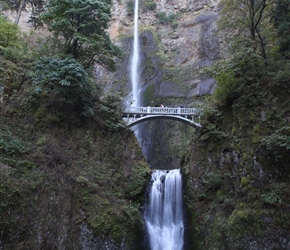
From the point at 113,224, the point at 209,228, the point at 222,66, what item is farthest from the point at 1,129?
the point at 222,66

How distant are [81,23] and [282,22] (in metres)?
10.8

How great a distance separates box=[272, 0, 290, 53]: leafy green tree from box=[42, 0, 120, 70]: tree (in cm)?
914

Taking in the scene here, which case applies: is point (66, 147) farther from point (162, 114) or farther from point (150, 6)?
point (150, 6)

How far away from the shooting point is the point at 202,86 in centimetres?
3005

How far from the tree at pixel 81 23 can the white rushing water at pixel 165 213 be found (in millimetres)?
8576

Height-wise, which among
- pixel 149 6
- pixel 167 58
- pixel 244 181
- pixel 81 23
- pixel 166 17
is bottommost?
pixel 244 181

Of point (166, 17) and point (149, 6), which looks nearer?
point (166, 17)

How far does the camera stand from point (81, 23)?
1600cm

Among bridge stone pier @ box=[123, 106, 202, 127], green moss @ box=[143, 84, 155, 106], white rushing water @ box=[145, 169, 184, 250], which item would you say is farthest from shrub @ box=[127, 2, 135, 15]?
white rushing water @ box=[145, 169, 184, 250]

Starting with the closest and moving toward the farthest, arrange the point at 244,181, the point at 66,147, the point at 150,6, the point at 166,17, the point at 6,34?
the point at 244,181, the point at 66,147, the point at 6,34, the point at 166,17, the point at 150,6

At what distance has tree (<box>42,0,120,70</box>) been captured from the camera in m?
15.2

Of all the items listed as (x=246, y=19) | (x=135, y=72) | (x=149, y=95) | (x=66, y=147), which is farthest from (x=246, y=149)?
(x=135, y=72)

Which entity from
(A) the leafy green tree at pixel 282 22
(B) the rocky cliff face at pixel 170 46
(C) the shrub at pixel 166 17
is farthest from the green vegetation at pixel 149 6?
(A) the leafy green tree at pixel 282 22

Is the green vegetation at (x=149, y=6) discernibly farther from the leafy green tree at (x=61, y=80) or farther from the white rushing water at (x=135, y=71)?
the leafy green tree at (x=61, y=80)
